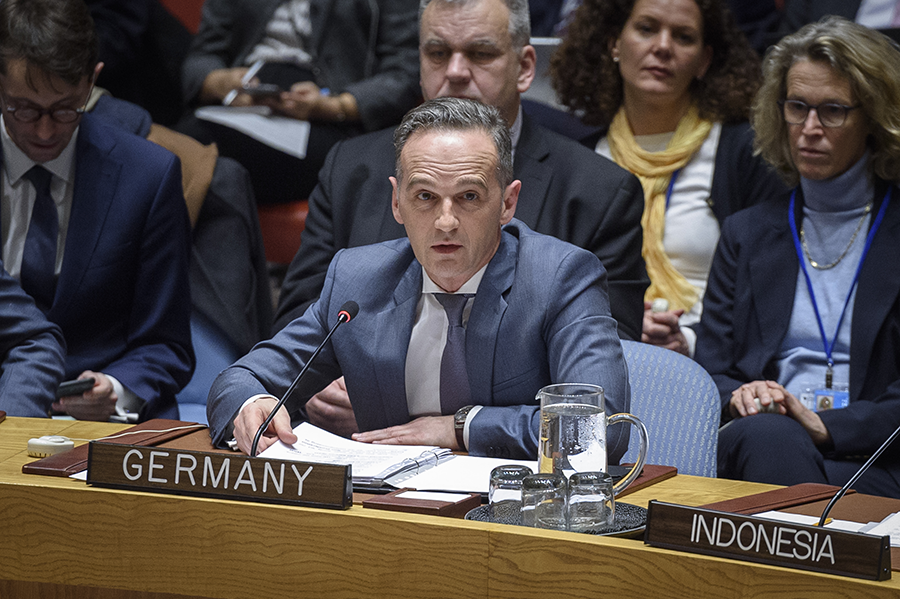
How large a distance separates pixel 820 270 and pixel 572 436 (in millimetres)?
1565

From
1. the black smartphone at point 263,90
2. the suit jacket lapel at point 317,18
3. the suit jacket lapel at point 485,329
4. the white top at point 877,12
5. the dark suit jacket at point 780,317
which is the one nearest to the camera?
the suit jacket lapel at point 485,329

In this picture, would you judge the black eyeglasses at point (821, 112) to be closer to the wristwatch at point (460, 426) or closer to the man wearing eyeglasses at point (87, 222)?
the wristwatch at point (460, 426)

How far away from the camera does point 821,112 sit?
111 inches

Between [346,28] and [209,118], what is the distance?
1.91 ft

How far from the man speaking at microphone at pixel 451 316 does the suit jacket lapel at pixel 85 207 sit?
34.7 inches

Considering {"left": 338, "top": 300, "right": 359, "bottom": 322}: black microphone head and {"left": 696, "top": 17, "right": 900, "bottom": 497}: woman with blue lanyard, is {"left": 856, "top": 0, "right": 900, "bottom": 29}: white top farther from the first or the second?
{"left": 338, "top": 300, "right": 359, "bottom": 322}: black microphone head

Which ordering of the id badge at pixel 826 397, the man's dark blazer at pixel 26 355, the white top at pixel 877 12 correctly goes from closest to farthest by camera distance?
the man's dark blazer at pixel 26 355
the id badge at pixel 826 397
the white top at pixel 877 12

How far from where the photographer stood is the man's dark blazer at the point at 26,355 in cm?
233

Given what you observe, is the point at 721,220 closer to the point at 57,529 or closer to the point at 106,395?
the point at 106,395

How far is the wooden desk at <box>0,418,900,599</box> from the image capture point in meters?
1.27

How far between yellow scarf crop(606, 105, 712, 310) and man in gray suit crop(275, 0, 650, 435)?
448 mm

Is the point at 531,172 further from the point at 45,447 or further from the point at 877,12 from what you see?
the point at 877,12

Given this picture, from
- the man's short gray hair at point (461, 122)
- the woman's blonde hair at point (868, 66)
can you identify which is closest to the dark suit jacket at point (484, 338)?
the man's short gray hair at point (461, 122)

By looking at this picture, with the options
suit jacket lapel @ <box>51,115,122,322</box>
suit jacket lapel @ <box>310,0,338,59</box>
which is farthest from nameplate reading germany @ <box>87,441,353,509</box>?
suit jacket lapel @ <box>310,0,338,59</box>
